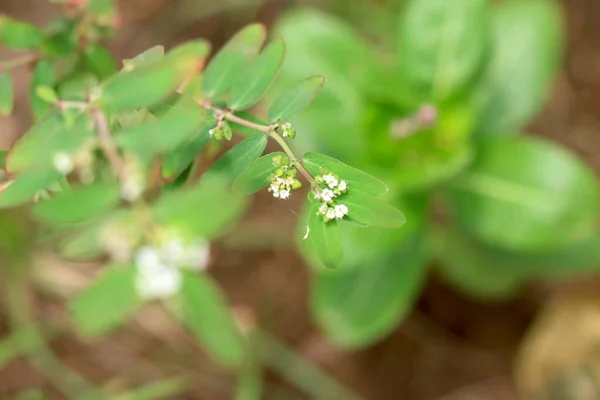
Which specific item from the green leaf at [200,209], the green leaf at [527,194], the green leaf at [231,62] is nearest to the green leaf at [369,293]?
the green leaf at [527,194]

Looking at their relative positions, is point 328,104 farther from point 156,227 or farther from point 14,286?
point 14,286

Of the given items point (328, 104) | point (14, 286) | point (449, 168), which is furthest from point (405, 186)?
point (14, 286)

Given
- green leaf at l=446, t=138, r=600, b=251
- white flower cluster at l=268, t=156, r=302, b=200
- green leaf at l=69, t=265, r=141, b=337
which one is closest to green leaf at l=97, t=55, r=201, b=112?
white flower cluster at l=268, t=156, r=302, b=200

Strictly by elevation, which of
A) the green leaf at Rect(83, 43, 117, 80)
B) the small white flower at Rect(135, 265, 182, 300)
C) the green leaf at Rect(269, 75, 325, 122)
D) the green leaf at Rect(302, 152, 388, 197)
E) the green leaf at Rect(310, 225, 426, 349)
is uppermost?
the green leaf at Rect(269, 75, 325, 122)

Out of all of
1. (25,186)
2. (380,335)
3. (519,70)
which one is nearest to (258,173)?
(25,186)

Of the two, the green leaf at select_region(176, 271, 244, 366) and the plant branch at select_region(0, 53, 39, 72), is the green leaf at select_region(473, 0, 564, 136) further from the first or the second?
the plant branch at select_region(0, 53, 39, 72)

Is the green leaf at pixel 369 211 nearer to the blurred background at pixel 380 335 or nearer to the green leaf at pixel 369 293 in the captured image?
the green leaf at pixel 369 293

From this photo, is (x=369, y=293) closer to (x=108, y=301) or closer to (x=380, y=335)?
(x=380, y=335)
